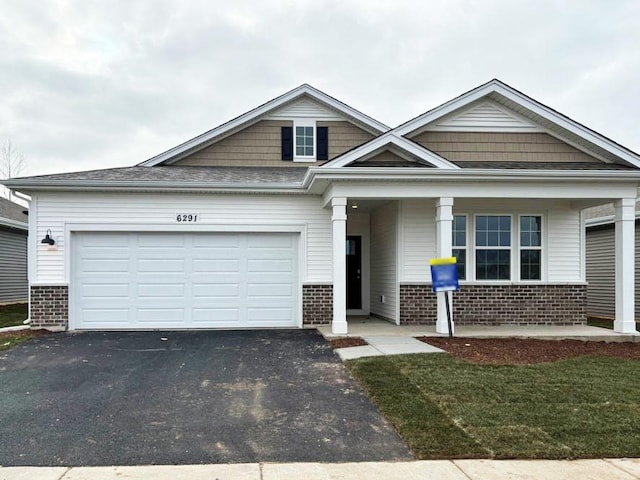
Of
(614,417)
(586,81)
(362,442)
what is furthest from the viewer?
(586,81)

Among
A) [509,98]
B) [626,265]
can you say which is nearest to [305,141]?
[509,98]

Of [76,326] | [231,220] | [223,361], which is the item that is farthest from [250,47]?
[223,361]

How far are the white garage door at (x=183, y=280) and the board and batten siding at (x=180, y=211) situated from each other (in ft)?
1.00

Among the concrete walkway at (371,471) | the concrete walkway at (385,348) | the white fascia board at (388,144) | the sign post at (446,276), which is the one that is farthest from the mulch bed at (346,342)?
the concrete walkway at (371,471)

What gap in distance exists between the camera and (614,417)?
486 centimetres

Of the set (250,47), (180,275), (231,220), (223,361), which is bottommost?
(223,361)

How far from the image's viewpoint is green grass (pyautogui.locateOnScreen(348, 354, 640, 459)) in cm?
414

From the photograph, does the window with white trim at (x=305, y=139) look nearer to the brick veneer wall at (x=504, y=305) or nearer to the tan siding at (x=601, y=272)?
the brick veneer wall at (x=504, y=305)

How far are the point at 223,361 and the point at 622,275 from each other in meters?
8.60

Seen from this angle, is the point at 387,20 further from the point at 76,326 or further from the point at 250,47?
the point at 76,326

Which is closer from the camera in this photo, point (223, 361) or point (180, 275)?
point (223, 361)

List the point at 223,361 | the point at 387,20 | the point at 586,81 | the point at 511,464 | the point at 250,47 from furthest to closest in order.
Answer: the point at 586,81
the point at 250,47
the point at 387,20
the point at 223,361
the point at 511,464

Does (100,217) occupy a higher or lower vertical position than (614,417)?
higher

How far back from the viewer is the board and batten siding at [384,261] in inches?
445
